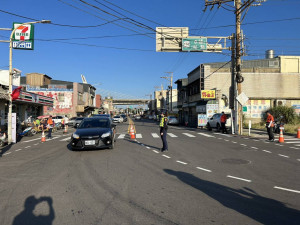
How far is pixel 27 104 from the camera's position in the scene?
27.8m

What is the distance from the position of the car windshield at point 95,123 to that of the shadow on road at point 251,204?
A: 6.58 m

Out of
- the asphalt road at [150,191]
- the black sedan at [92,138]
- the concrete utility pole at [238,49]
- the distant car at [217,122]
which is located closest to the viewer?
the asphalt road at [150,191]

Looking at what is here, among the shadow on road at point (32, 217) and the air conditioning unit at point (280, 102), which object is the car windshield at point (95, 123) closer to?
the shadow on road at point (32, 217)

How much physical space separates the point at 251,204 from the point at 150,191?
2.00 meters

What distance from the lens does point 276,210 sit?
13.7 ft

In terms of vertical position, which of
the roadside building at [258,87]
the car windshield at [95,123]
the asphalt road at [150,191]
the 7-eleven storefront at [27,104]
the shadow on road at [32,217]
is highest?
the roadside building at [258,87]

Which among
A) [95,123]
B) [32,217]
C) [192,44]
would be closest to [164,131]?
[95,123]

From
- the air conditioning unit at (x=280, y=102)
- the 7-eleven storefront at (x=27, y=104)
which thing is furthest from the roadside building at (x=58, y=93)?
the air conditioning unit at (x=280, y=102)

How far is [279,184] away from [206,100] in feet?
96.2

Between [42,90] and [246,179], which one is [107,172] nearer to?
[246,179]

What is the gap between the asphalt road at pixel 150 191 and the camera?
3.95 metres

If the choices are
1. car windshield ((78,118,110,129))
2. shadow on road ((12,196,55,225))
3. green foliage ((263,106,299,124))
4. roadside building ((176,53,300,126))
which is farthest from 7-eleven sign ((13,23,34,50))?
green foliage ((263,106,299,124))

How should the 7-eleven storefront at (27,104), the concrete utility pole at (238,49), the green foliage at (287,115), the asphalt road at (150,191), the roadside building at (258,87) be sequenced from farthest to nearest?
the roadside building at (258,87) < the green foliage at (287,115) < the 7-eleven storefront at (27,104) < the concrete utility pole at (238,49) < the asphalt road at (150,191)

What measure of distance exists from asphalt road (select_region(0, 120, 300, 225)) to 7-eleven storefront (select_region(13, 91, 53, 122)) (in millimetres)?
16215
